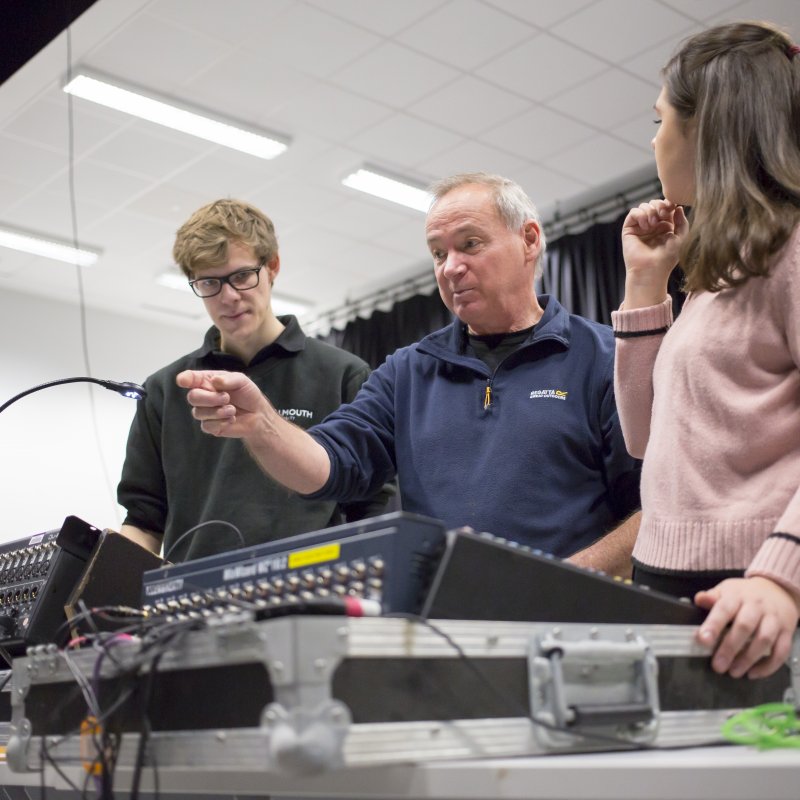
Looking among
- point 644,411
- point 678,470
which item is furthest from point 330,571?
point 644,411

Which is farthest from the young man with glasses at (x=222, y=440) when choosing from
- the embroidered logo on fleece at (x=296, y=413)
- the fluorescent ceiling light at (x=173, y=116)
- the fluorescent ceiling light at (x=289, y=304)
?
the fluorescent ceiling light at (x=289, y=304)

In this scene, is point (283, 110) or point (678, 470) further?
point (283, 110)

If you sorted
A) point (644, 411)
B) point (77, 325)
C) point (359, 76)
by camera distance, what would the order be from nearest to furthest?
point (644, 411)
point (359, 76)
point (77, 325)

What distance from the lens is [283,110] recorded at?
195 inches

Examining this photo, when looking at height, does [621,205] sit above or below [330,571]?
above

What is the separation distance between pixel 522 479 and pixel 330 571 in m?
0.75

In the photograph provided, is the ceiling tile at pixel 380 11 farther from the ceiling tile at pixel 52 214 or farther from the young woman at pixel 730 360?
the young woman at pixel 730 360

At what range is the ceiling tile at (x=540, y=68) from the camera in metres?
4.45

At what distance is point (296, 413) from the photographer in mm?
2217

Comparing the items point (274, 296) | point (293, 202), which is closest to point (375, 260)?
point (274, 296)

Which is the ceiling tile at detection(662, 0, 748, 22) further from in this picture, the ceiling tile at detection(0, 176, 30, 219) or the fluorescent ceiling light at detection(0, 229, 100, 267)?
the fluorescent ceiling light at detection(0, 229, 100, 267)

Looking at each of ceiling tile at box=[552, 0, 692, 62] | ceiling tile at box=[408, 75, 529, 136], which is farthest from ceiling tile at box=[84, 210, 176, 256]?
ceiling tile at box=[552, 0, 692, 62]

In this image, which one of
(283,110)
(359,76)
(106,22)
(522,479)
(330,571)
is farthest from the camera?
(283,110)

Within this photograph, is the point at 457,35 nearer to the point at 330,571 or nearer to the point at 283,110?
the point at 283,110
